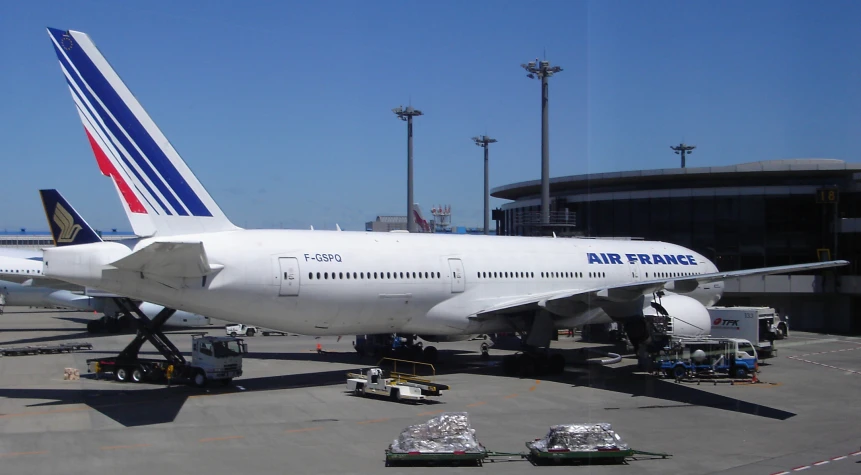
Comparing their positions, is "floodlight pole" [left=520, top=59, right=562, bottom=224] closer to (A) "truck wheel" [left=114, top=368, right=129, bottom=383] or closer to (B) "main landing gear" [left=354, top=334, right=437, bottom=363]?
(B) "main landing gear" [left=354, top=334, right=437, bottom=363]

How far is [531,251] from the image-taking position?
26.8 metres

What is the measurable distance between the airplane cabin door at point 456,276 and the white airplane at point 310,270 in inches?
1.4

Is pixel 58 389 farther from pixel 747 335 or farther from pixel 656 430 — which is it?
pixel 747 335

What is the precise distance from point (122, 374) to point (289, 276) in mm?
6440

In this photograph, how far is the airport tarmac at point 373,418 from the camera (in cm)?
1317

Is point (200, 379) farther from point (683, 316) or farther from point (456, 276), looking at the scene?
point (683, 316)

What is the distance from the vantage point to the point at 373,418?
17.0m

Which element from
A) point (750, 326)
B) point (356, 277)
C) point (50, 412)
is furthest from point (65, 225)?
point (750, 326)

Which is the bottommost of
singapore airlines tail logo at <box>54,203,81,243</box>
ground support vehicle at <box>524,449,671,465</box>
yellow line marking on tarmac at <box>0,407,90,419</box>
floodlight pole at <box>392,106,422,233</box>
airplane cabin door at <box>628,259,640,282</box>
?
yellow line marking on tarmac at <box>0,407,90,419</box>

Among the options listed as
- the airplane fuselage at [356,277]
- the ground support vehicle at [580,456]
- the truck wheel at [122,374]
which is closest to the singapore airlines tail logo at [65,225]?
the truck wheel at [122,374]

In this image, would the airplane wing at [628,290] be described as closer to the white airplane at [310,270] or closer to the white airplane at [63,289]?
the white airplane at [310,270]

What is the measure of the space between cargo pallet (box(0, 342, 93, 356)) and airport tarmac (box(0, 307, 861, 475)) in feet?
7.32

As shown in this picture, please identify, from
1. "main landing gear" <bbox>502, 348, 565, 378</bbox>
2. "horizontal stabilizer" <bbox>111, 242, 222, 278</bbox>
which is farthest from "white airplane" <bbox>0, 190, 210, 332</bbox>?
"main landing gear" <bbox>502, 348, 565, 378</bbox>

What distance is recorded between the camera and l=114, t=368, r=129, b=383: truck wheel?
22031 millimetres
